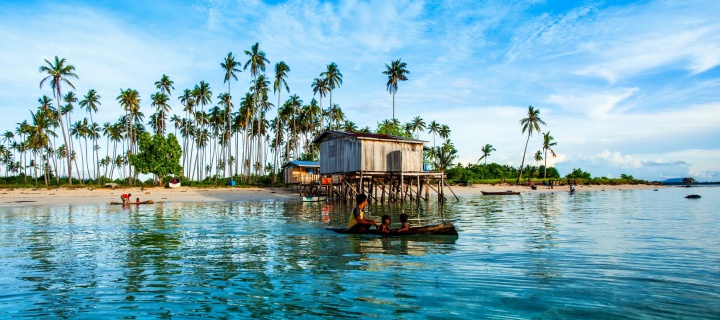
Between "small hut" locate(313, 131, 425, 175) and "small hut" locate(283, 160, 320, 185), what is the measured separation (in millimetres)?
14852

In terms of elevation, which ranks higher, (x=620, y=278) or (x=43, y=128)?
(x=43, y=128)

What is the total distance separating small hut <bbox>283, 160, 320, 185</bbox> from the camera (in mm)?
56312

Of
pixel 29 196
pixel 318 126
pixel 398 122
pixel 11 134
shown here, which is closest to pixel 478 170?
pixel 398 122

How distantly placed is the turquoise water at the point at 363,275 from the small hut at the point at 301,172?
38278 mm

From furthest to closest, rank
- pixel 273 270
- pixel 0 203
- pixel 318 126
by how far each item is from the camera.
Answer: pixel 318 126
pixel 0 203
pixel 273 270

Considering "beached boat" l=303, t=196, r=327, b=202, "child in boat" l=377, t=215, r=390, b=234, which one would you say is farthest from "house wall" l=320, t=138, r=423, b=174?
"child in boat" l=377, t=215, r=390, b=234

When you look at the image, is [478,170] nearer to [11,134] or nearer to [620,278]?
[620,278]

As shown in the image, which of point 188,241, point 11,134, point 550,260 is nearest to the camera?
point 550,260

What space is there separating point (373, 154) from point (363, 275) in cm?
2871

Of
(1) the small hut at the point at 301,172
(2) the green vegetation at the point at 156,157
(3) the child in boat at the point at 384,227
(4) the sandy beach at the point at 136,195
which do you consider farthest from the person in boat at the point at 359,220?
(2) the green vegetation at the point at 156,157

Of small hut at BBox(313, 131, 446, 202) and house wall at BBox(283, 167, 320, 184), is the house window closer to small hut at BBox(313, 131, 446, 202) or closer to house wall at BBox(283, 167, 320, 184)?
small hut at BBox(313, 131, 446, 202)

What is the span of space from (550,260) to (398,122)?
61.1 meters

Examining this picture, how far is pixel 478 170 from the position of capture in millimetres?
80688

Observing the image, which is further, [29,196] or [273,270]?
[29,196]
